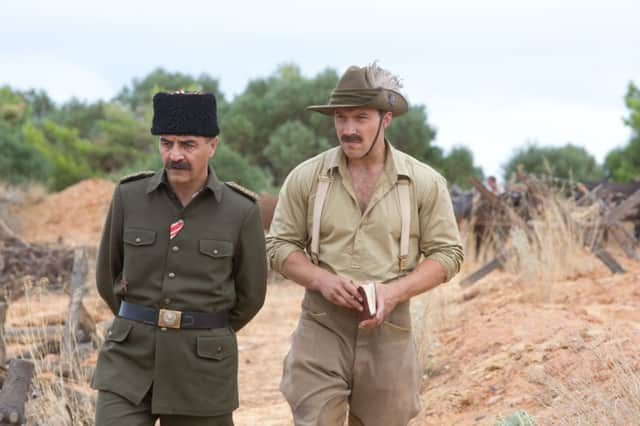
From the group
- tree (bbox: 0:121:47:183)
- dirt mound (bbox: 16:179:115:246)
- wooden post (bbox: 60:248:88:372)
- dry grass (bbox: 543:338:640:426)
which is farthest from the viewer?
tree (bbox: 0:121:47:183)

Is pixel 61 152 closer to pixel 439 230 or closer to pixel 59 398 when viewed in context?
pixel 59 398

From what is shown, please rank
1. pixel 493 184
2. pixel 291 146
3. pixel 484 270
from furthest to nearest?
pixel 291 146
pixel 493 184
pixel 484 270

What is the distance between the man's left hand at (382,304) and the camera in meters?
4.68

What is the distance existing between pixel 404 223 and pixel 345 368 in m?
0.73

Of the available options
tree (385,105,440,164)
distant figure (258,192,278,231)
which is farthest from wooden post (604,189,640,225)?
tree (385,105,440,164)

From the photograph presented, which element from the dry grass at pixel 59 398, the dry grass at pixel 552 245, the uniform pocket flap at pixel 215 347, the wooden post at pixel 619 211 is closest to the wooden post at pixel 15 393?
the dry grass at pixel 59 398

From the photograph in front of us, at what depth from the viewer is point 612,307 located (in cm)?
1005

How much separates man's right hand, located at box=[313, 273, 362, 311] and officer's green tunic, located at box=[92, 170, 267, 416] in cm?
31

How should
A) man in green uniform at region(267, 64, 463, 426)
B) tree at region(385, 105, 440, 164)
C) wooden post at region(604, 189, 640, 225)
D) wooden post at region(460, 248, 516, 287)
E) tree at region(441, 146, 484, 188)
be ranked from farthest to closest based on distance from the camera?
tree at region(441, 146, 484, 188), tree at region(385, 105, 440, 164), wooden post at region(604, 189, 640, 225), wooden post at region(460, 248, 516, 287), man in green uniform at region(267, 64, 463, 426)

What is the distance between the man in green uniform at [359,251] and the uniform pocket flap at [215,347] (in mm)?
439

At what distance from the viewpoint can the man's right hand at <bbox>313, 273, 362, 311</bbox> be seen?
4.71 meters

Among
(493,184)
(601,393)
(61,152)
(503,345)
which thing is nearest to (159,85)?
(61,152)

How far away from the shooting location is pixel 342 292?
471 centimetres

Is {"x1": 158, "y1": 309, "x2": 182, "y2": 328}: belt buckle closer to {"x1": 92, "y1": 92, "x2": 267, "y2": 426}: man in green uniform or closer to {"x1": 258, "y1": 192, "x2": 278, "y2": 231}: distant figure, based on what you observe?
{"x1": 92, "y1": 92, "x2": 267, "y2": 426}: man in green uniform
